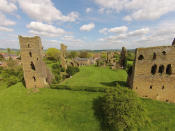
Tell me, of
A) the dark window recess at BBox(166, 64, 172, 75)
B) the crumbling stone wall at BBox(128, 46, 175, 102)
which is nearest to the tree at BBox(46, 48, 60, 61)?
the crumbling stone wall at BBox(128, 46, 175, 102)

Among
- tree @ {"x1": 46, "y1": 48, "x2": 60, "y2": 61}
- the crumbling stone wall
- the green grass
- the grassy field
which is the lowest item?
the grassy field

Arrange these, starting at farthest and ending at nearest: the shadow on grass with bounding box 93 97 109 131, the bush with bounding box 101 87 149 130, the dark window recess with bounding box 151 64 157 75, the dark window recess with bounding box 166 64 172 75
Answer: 1. the dark window recess with bounding box 151 64 157 75
2. the dark window recess with bounding box 166 64 172 75
3. the shadow on grass with bounding box 93 97 109 131
4. the bush with bounding box 101 87 149 130

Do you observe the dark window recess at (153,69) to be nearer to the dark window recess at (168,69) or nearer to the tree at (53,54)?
the dark window recess at (168,69)

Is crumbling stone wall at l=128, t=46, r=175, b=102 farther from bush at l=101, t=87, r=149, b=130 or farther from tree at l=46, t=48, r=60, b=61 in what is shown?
tree at l=46, t=48, r=60, b=61

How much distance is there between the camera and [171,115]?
438 inches

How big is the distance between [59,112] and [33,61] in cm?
1294

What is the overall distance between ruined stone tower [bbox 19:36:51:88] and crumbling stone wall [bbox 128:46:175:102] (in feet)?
64.4

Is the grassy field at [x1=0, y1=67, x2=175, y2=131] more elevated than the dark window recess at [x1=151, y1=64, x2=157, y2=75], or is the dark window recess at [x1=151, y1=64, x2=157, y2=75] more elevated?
the dark window recess at [x1=151, y1=64, x2=157, y2=75]

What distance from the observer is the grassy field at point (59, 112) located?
10.9 metres

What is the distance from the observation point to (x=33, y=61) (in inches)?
715

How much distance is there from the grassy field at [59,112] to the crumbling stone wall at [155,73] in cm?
161

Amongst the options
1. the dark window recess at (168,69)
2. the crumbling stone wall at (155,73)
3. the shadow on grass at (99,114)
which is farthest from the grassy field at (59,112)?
the dark window recess at (168,69)

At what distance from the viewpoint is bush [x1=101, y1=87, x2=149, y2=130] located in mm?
9039

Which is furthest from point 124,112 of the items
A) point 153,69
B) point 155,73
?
point 153,69
